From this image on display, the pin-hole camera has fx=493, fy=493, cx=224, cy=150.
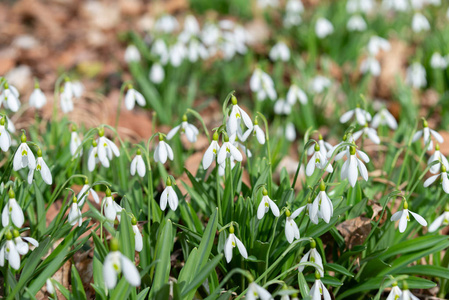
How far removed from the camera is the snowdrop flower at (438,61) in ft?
11.3

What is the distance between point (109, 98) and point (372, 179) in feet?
7.13

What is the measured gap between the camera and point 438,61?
11.3 feet

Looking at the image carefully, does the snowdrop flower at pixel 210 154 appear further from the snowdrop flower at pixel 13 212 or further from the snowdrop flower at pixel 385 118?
the snowdrop flower at pixel 385 118

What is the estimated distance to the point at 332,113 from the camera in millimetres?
3547

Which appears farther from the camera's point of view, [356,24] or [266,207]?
[356,24]

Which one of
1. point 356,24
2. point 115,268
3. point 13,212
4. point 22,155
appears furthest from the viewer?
point 356,24

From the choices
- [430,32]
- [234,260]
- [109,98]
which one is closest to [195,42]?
[109,98]

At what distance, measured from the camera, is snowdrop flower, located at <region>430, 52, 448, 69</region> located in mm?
3447

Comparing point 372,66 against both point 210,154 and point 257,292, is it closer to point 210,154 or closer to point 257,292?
point 210,154

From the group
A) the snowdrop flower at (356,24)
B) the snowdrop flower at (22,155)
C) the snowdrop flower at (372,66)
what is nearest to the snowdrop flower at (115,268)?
the snowdrop flower at (22,155)

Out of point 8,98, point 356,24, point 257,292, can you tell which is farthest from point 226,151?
point 356,24

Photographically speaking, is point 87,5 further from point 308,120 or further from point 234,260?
point 234,260

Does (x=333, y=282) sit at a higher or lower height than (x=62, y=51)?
higher

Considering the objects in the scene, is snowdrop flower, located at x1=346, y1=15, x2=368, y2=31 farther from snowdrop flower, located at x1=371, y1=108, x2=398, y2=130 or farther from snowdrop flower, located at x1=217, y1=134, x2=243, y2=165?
snowdrop flower, located at x1=217, y1=134, x2=243, y2=165
